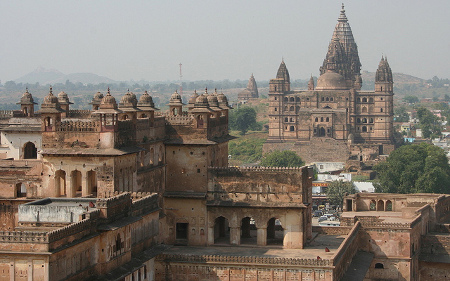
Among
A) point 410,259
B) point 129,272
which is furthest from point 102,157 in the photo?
point 410,259

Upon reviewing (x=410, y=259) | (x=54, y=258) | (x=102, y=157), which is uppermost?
(x=102, y=157)

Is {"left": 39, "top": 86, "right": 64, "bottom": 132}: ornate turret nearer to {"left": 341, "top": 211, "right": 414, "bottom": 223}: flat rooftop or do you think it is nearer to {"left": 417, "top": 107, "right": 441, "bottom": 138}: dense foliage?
{"left": 341, "top": 211, "right": 414, "bottom": 223}: flat rooftop

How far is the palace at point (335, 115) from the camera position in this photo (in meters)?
103

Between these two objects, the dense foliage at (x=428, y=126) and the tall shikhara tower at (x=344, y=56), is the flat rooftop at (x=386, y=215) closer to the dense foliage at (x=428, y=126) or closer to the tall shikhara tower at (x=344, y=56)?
the tall shikhara tower at (x=344, y=56)

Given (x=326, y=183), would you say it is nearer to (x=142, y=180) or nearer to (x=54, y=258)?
(x=142, y=180)

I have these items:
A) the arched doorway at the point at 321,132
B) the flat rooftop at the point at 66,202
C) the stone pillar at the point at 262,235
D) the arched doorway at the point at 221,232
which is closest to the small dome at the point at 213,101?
the arched doorway at the point at 221,232

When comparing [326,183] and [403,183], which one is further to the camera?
[326,183]

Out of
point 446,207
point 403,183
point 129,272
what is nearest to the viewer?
point 129,272

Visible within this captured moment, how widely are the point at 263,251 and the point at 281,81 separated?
239 ft

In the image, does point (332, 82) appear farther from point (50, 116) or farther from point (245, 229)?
point (50, 116)

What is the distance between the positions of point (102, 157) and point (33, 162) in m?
4.15

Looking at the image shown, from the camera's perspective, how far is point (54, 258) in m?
26.2

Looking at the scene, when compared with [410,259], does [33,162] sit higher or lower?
higher

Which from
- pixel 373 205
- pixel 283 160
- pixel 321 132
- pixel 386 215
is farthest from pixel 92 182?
pixel 321 132
